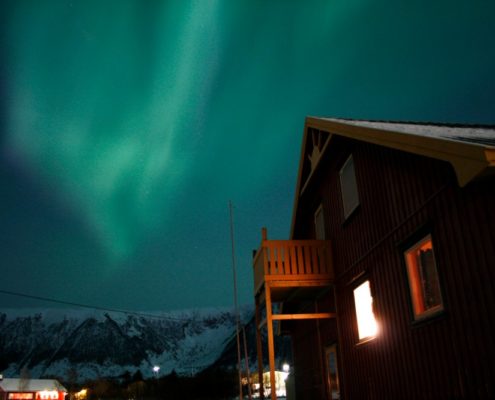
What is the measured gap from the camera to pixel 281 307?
1822cm

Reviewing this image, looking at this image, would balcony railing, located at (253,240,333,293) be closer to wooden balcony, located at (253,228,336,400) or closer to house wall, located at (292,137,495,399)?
wooden balcony, located at (253,228,336,400)

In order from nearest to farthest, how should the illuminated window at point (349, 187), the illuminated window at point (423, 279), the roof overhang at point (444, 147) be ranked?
the roof overhang at point (444, 147)
the illuminated window at point (423, 279)
the illuminated window at point (349, 187)

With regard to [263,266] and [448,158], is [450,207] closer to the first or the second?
[448,158]

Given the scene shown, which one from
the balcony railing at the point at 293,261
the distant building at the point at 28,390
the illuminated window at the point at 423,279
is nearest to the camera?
the illuminated window at the point at 423,279

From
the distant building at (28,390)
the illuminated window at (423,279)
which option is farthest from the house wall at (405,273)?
the distant building at (28,390)

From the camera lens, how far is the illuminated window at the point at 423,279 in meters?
8.00

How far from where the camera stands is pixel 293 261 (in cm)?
1303

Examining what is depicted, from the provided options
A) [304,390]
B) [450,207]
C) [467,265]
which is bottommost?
[304,390]

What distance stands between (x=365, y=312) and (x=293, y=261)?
8.56 ft

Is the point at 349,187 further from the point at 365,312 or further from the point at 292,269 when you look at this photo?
the point at 365,312

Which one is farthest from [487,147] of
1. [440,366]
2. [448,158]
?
[440,366]

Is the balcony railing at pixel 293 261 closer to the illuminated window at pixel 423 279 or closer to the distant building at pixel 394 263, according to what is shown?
the distant building at pixel 394 263

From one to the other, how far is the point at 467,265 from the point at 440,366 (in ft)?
5.78

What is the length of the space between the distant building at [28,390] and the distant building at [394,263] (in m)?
56.9
